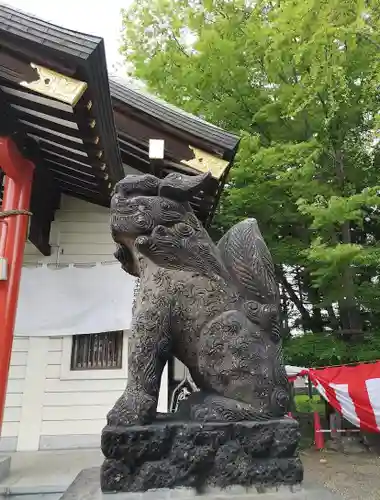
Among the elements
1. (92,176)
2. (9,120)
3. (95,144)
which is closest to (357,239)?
(92,176)

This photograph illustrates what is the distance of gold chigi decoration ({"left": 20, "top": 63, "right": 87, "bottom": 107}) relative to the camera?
3475mm

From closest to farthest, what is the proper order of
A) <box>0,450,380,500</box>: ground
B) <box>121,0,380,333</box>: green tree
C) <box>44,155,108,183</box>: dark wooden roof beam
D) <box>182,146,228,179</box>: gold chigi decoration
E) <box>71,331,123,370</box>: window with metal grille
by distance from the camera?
<box>0,450,380,500</box>: ground < <box>44,155,108,183</box>: dark wooden roof beam < <box>182,146,228,179</box>: gold chigi decoration < <box>71,331,123,370</box>: window with metal grille < <box>121,0,380,333</box>: green tree

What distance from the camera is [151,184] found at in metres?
2.32

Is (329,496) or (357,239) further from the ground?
(357,239)

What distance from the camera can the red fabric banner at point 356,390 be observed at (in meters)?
7.43

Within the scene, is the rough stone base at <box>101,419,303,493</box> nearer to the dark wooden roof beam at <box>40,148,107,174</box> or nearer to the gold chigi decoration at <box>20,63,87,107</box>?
the gold chigi decoration at <box>20,63,87,107</box>

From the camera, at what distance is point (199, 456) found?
181 centimetres

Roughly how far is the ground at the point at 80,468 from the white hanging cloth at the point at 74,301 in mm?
1605

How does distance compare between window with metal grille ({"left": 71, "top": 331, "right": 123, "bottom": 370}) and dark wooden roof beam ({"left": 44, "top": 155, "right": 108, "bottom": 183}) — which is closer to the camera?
dark wooden roof beam ({"left": 44, "top": 155, "right": 108, "bottom": 183})

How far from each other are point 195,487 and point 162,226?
1.22 meters

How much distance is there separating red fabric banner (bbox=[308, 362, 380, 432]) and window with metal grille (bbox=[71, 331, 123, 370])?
164 inches

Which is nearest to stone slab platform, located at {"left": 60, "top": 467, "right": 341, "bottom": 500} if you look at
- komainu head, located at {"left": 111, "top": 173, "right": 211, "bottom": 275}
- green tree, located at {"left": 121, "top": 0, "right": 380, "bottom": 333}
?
komainu head, located at {"left": 111, "top": 173, "right": 211, "bottom": 275}

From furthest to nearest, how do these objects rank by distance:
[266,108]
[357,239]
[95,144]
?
[357,239]
[266,108]
[95,144]

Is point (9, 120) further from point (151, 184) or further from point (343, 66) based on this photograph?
point (343, 66)
